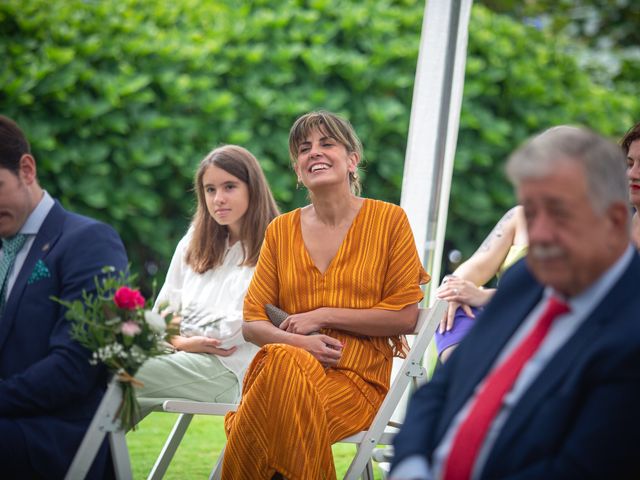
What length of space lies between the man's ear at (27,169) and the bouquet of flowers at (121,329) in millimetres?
493

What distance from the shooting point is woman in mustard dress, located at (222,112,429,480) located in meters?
3.82

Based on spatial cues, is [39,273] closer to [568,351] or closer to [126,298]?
[126,298]

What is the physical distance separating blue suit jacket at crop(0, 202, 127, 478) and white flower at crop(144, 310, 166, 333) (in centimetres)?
26

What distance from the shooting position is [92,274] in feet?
11.7

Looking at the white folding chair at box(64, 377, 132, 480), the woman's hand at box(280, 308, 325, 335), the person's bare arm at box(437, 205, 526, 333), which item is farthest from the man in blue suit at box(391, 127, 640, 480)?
the person's bare arm at box(437, 205, 526, 333)

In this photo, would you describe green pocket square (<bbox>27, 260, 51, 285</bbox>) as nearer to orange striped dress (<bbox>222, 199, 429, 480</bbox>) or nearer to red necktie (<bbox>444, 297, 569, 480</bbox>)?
orange striped dress (<bbox>222, 199, 429, 480</bbox>)

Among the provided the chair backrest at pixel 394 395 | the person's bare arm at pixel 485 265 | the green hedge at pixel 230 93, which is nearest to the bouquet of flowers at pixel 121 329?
the chair backrest at pixel 394 395

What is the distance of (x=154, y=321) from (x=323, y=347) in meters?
0.93

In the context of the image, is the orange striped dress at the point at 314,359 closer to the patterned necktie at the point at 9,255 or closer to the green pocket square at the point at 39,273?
the green pocket square at the point at 39,273

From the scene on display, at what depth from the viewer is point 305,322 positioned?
4227 millimetres

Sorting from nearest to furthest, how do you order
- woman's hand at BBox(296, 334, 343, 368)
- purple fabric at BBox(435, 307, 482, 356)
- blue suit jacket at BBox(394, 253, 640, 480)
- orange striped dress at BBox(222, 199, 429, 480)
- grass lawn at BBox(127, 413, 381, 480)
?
1. blue suit jacket at BBox(394, 253, 640, 480)
2. orange striped dress at BBox(222, 199, 429, 480)
3. woman's hand at BBox(296, 334, 343, 368)
4. purple fabric at BBox(435, 307, 482, 356)
5. grass lawn at BBox(127, 413, 381, 480)

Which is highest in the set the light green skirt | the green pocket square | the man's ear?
the man's ear

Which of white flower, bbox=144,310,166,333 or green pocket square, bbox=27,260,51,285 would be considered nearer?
white flower, bbox=144,310,166,333

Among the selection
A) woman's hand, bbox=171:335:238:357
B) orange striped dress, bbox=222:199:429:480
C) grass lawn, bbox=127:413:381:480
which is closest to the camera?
orange striped dress, bbox=222:199:429:480
